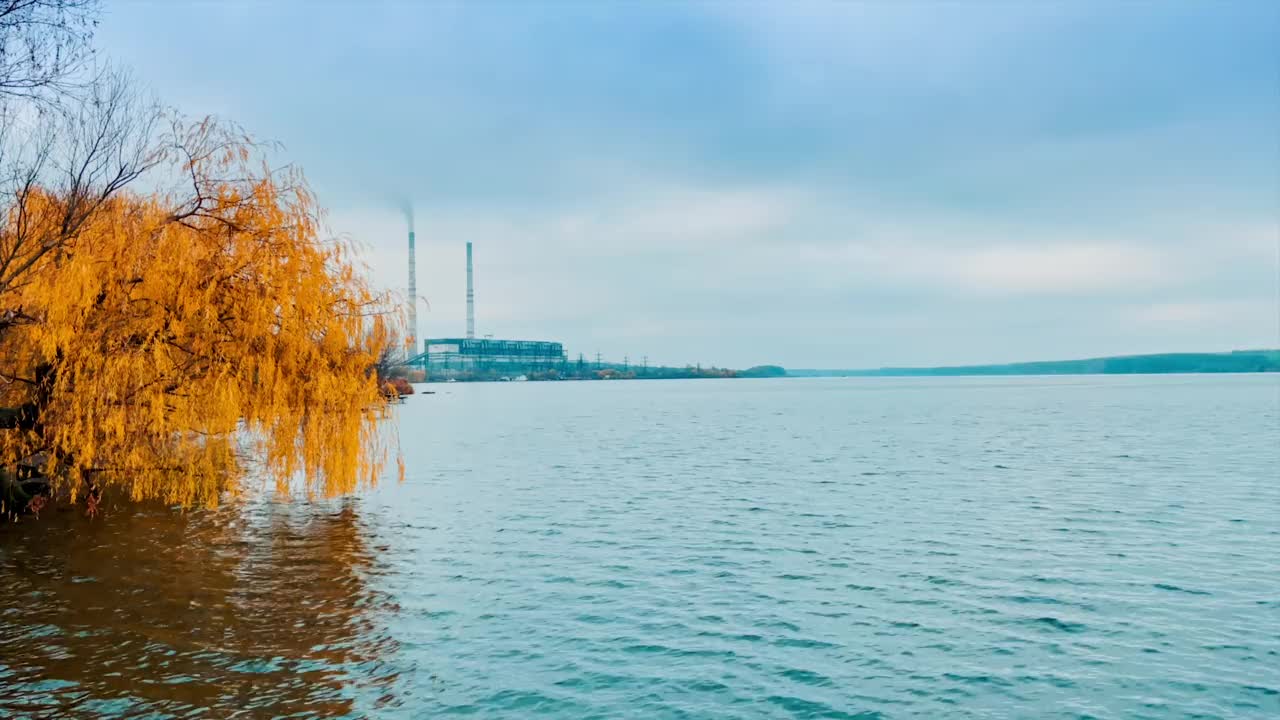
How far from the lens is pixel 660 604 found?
15.7 metres

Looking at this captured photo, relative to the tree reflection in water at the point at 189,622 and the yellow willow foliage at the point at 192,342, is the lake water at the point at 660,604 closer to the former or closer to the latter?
the tree reflection in water at the point at 189,622

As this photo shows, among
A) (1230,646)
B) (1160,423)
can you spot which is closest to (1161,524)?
(1230,646)

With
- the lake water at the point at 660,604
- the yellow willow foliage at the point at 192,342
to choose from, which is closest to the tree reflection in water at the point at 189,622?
the lake water at the point at 660,604

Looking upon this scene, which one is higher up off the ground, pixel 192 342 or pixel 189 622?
pixel 192 342

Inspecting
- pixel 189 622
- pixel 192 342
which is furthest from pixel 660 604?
pixel 192 342

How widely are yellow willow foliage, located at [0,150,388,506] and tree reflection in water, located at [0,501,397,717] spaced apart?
1.68 m

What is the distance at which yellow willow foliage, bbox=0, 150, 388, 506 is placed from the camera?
Result: 18.6 meters

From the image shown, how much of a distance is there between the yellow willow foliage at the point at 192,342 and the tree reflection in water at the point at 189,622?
1.68 m

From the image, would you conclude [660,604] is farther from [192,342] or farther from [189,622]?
[192,342]

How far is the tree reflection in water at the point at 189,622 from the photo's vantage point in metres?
10.5

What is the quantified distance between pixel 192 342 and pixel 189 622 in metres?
7.91

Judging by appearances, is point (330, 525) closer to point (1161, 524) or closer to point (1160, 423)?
point (1161, 524)

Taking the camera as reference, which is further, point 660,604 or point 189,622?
point 660,604

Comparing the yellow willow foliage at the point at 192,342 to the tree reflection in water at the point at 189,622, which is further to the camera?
the yellow willow foliage at the point at 192,342
